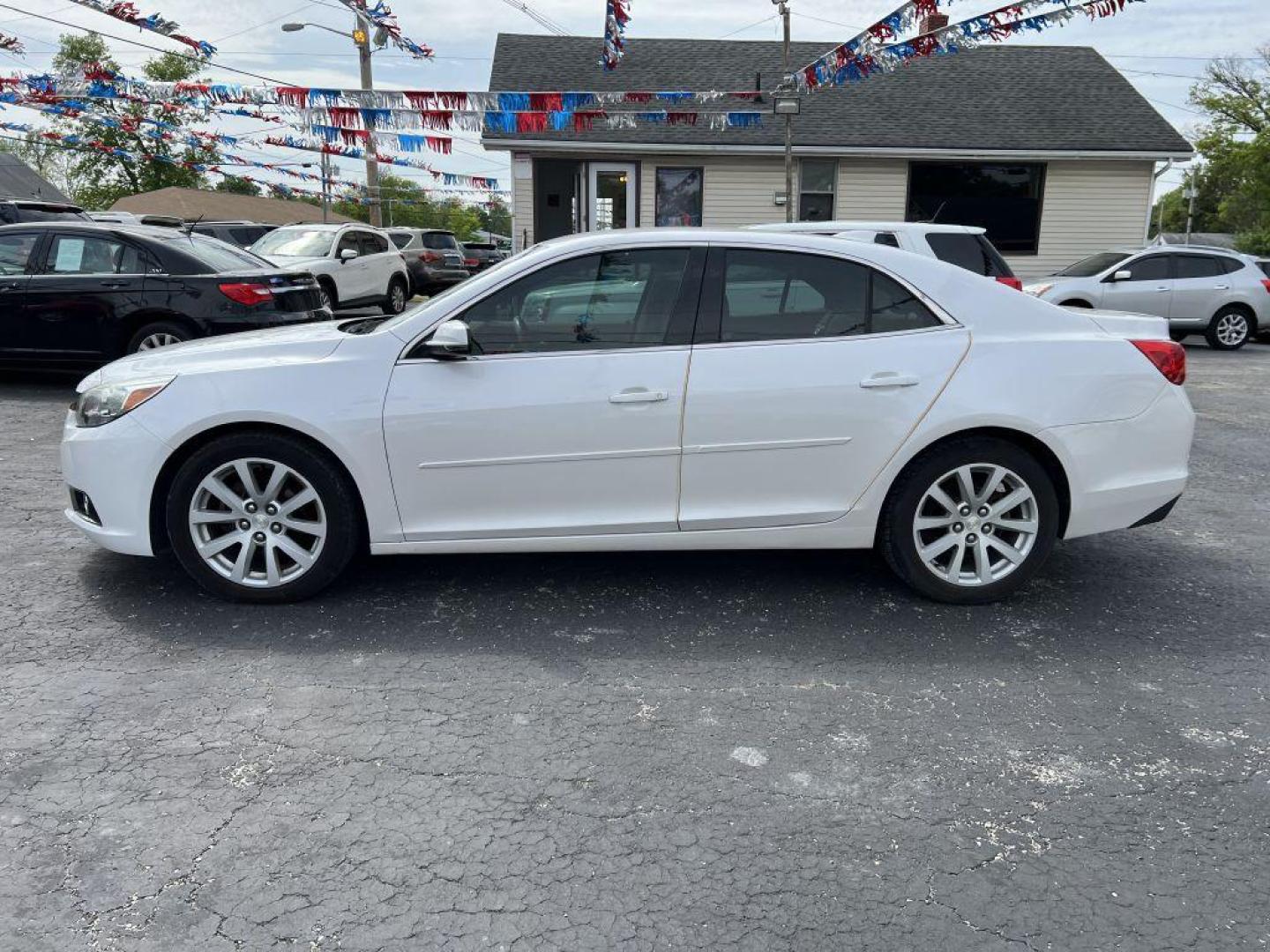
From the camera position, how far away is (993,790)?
2990mm

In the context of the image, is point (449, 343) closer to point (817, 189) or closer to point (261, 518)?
point (261, 518)

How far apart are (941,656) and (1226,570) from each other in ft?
6.65

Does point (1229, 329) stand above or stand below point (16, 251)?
below

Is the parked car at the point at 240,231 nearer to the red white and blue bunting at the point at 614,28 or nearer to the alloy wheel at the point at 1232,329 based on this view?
the red white and blue bunting at the point at 614,28

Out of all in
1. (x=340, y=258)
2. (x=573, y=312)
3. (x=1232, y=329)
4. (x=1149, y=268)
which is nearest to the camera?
(x=573, y=312)

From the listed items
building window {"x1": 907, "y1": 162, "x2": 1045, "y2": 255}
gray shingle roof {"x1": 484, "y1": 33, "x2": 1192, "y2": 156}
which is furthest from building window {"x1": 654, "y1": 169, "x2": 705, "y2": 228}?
building window {"x1": 907, "y1": 162, "x2": 1045, "y2": 255}

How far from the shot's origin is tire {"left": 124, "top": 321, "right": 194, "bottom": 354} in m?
9.23

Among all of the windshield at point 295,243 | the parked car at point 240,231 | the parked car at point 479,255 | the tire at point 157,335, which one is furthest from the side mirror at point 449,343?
the parked car at point 479,255

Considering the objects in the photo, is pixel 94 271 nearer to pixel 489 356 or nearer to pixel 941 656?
pixel 489 356

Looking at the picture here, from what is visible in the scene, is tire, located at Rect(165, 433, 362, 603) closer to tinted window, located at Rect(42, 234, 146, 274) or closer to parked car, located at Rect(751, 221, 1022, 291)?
tinted window, located at Rect(42, 234, 146, 274)

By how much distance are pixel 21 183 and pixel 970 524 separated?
48.6 meters

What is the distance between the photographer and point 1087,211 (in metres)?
19.2

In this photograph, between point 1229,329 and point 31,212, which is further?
point 31,212

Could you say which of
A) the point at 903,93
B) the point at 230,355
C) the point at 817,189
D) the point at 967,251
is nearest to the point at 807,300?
the point at 230,355
